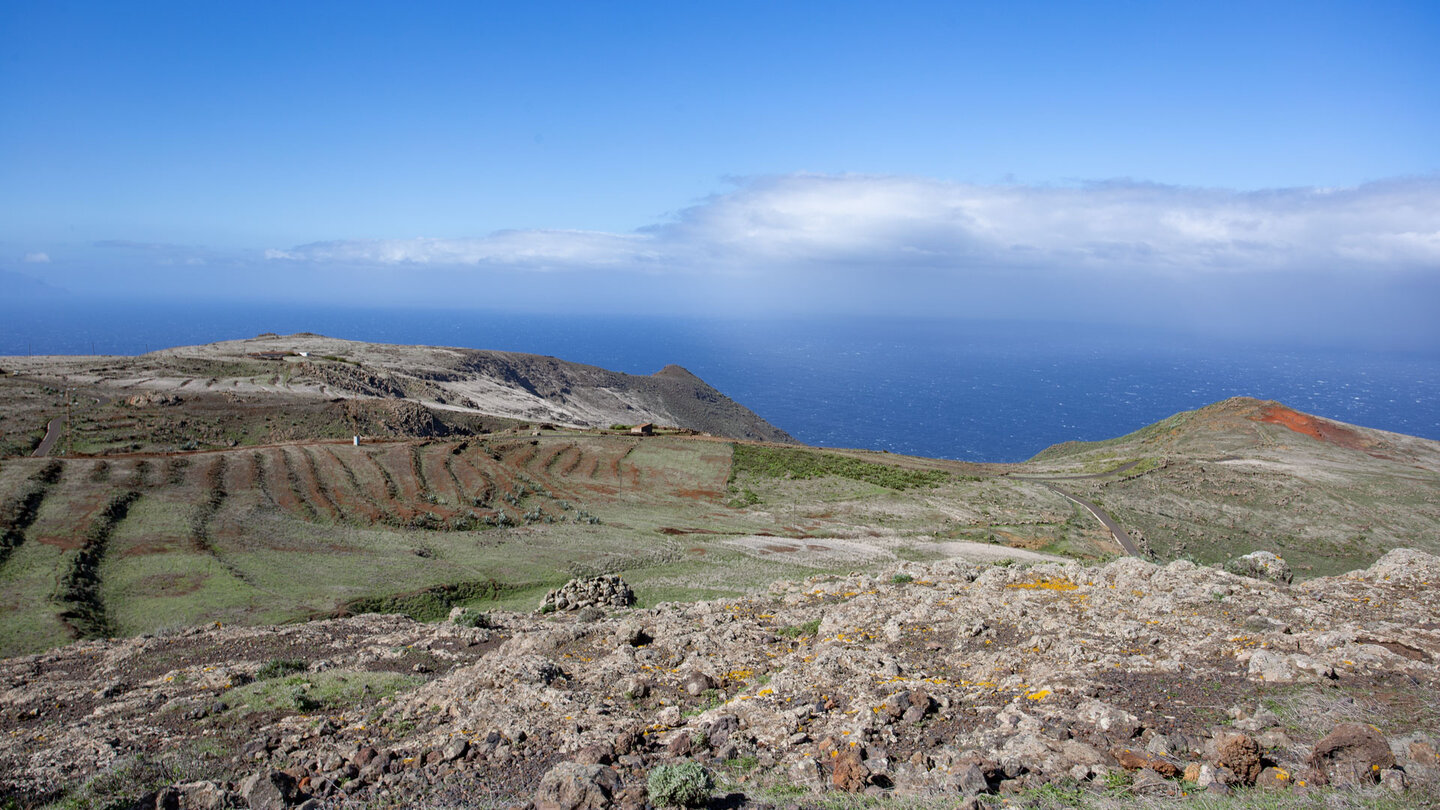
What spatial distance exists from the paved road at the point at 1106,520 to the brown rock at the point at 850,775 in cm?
3555

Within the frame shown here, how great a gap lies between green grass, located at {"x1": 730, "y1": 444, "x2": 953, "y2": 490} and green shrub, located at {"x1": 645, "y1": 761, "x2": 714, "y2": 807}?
41543 millimetres

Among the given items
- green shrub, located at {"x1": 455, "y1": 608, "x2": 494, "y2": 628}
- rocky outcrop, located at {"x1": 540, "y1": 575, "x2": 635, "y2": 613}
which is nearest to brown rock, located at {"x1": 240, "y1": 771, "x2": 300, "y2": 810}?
green shrub, located at {"x1": 455, "y1": 608, "x2": 494, "y2": 628}

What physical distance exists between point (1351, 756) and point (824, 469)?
1739 inches

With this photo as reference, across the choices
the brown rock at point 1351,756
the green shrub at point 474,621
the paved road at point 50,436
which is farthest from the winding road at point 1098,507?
the paved road at point 50,436

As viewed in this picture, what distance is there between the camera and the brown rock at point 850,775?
8.10 meters

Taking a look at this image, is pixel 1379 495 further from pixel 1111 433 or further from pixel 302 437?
pixel 1111 433

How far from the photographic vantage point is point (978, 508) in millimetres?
43719

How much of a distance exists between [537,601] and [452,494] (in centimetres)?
1703

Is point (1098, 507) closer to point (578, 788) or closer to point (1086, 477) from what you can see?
point (1086, 477)

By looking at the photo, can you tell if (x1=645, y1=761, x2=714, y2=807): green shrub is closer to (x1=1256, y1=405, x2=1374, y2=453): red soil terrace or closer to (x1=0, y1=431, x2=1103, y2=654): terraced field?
(x1=0, y1=431, x2=1103, y2=654): terraced field

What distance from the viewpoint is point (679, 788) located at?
7219 mm

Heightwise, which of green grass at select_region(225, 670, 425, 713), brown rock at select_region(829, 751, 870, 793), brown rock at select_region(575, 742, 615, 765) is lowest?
green grass at select_region(225, 670, 425, 713)

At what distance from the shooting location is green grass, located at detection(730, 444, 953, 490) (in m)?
49.9

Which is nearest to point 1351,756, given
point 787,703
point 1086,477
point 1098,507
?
point 787,703
